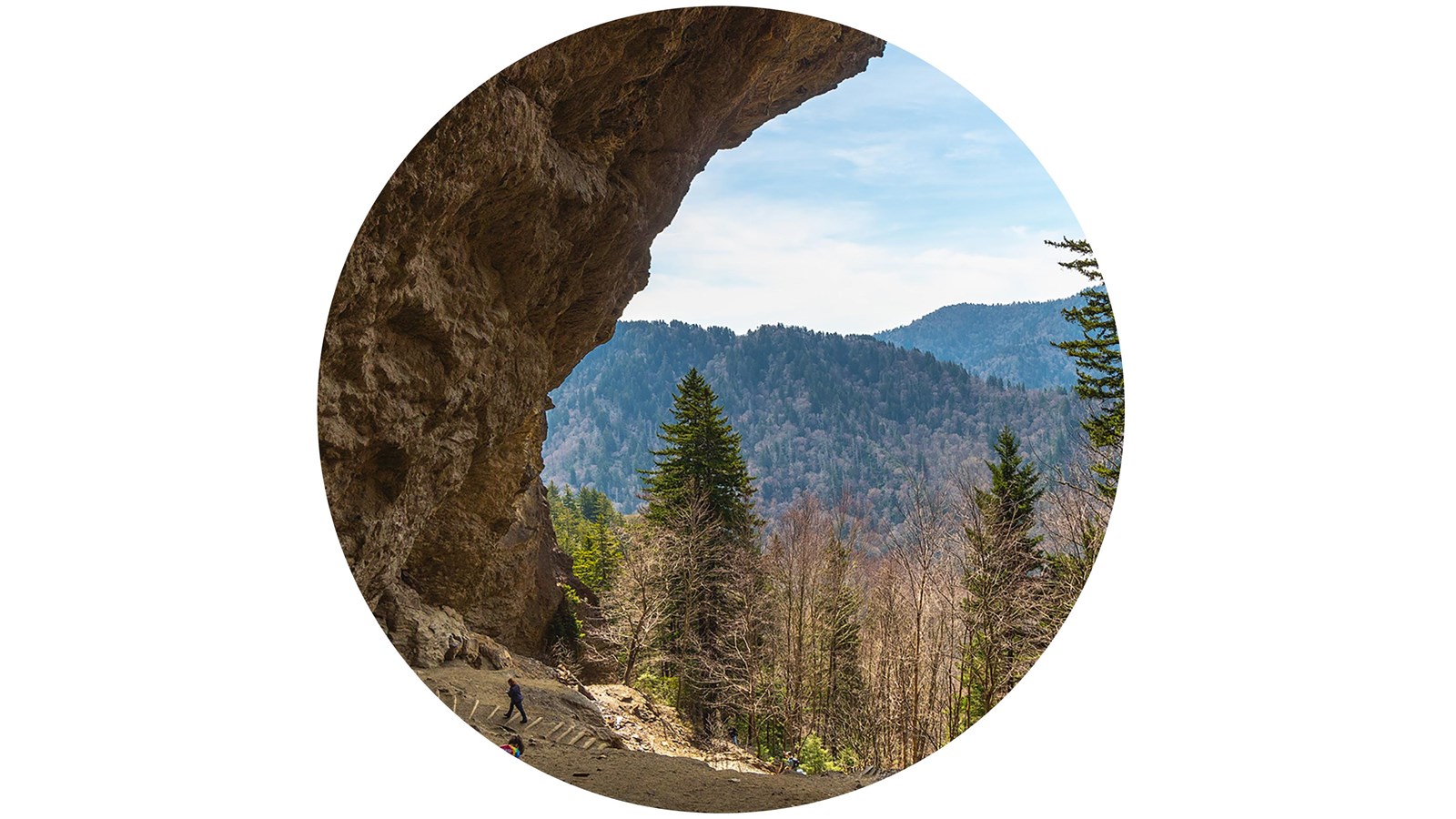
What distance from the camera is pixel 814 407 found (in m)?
10.4

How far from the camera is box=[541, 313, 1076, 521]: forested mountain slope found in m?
8.27

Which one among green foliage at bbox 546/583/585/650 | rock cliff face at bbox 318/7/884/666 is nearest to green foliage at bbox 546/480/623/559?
green foliage at bbox 546/583/585/650

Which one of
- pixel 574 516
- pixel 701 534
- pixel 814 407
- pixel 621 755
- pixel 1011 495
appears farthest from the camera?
pixel 574 516

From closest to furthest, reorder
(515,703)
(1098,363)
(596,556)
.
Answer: (1098,363), (515,703), (596,556)

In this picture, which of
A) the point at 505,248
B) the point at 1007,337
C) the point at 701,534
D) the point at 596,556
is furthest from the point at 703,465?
the point at 596,556

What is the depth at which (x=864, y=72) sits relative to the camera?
7801 mm

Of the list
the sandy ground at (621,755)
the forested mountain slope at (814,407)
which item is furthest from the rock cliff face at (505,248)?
the sandy ground at (621,755)

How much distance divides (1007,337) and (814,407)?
9.92 ft

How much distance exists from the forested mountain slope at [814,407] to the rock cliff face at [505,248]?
0.87m

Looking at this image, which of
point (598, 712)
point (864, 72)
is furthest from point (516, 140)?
point (598, 712)

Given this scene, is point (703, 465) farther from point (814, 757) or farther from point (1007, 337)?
point (1007, 337)

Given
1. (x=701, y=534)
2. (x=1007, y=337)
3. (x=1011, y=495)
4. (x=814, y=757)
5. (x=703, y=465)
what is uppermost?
(x=1007, y=337)

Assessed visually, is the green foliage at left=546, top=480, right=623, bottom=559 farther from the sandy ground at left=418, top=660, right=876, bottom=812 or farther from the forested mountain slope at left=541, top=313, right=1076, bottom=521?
the sandy ground at left=418, top=660, right=876, bottom=812

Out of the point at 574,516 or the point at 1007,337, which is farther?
the point at 574,516
